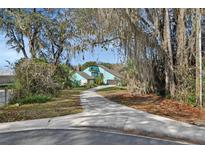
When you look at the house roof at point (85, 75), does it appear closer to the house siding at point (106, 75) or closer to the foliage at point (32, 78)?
the house siding at point (106, 75)

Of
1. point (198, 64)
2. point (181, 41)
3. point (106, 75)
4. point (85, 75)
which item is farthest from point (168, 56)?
point (106, 75)

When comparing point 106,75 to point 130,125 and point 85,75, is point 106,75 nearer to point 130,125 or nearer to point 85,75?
point 85,75

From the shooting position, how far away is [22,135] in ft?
22.2

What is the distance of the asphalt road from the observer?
19.7 feet

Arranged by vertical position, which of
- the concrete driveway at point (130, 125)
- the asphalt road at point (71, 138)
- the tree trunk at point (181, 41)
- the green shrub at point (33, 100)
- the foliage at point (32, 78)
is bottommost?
the asphalt road at point (71, 138)

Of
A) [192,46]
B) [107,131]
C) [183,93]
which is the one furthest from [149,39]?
[107,131]

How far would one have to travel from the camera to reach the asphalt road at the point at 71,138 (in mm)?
6012

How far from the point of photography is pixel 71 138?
6.42 m

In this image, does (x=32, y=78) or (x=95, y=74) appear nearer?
(x=32, y=78)

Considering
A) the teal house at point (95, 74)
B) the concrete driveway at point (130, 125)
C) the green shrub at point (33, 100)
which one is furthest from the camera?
the teal house at point (95, 74)

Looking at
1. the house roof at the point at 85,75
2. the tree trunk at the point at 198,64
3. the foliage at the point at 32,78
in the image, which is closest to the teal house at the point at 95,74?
the house roof at the point at 85,75

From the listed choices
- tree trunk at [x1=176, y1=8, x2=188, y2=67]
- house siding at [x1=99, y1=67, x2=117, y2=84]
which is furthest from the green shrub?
house siding at [x1=99, y1=67, x2=117, y2=84]

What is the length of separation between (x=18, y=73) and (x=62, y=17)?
12.9ft
